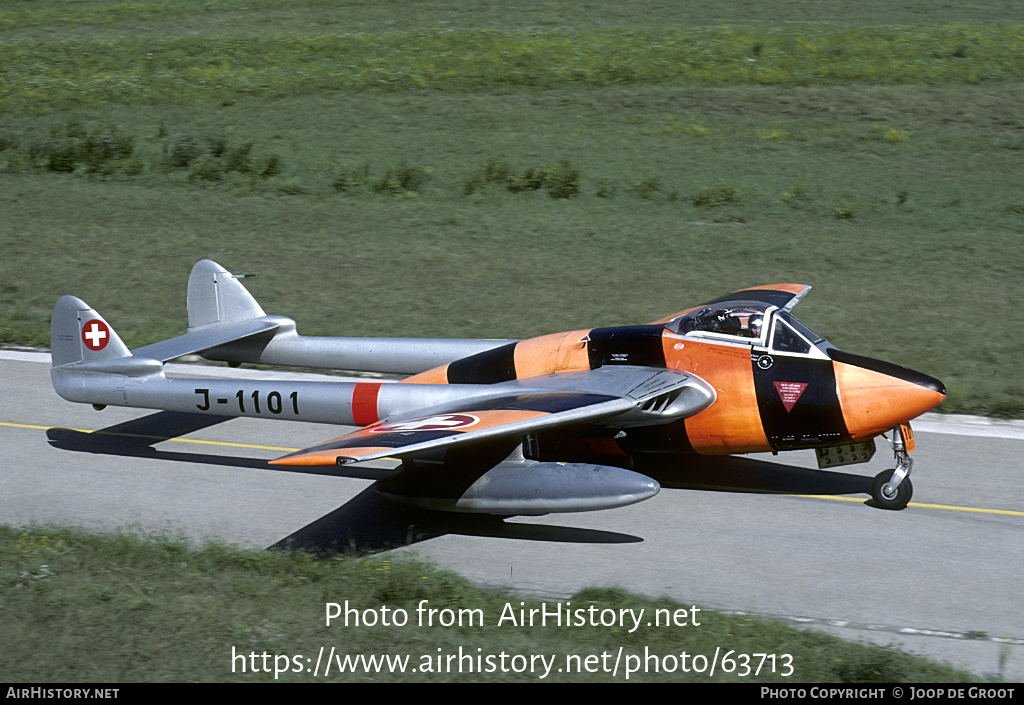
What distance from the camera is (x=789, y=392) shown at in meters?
11.1

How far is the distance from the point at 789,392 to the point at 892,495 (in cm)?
155

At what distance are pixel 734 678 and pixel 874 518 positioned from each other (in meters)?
4.12

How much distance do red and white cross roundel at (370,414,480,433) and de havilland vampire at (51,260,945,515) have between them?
1.0 inches

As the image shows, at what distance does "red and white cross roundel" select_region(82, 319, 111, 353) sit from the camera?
13.1 meters

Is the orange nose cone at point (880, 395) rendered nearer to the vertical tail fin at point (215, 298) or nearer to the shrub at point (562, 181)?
the vertical tail fin at point (215, 298)

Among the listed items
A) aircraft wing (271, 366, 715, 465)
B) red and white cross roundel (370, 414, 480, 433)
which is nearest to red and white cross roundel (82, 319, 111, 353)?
aircraft wing (271, 366, 715, 465)

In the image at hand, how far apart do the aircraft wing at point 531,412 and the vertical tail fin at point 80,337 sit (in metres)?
4.12

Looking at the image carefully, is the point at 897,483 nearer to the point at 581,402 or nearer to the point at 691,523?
the point at 691,523

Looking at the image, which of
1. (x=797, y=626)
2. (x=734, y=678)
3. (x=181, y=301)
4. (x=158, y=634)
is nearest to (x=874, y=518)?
(x=797, y=626)

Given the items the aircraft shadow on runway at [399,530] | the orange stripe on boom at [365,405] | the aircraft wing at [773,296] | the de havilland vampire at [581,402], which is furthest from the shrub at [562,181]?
the aircraft shadow on runway at [399,530]

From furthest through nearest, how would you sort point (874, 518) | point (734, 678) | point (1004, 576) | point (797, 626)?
point (874, 518) < point (1004, 576) < point (797, 626) < point (734, 678)

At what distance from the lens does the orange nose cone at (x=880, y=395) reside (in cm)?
1066

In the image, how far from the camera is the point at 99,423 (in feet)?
47.9

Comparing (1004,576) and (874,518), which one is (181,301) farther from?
(1004,576)
